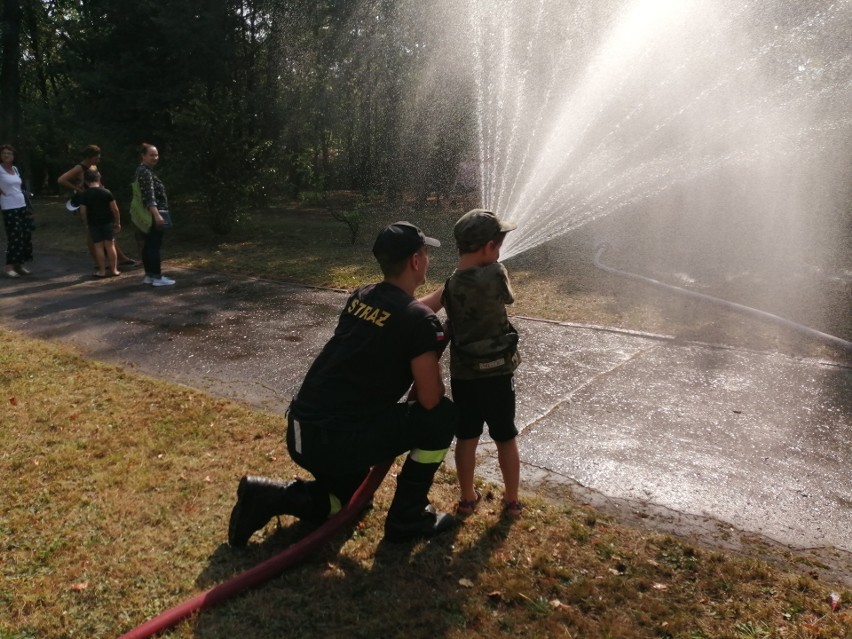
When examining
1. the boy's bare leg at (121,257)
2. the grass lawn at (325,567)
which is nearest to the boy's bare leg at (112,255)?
the boy's bare leg at (121,257)

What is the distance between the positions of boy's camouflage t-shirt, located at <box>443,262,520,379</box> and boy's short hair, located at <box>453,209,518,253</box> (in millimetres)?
125

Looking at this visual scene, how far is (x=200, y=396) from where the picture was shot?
5.34m

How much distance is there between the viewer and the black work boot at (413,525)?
3283 millimetres

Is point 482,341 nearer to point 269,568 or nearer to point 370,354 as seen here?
point 370,354

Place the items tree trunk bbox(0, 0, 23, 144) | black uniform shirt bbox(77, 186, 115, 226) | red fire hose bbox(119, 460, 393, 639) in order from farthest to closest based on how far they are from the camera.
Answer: tree trunk bbox(0, 0, 23, 144), black uniform shirt bbox(77, 186, 115, 226), red fire hose bbox(119, 460, 393, 639)

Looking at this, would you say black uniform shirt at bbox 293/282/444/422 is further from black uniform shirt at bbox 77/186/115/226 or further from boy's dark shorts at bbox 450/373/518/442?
black uniform shirt at bbox 77/186/115/226

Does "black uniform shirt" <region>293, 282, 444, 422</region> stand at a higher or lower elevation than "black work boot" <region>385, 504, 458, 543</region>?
higher

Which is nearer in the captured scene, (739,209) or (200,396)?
(200,396)

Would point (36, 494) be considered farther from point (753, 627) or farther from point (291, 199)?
A: point (291, 199)

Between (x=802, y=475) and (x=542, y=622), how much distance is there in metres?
2.21

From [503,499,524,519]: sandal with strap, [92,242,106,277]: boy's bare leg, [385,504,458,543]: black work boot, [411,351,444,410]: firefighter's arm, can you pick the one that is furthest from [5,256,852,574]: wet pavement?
[92,242,106,277]: boy's bare leg

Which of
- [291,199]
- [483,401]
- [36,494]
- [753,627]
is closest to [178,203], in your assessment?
[291,199]

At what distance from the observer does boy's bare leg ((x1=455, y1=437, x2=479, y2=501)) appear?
11.8 feet

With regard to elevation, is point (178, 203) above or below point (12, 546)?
above
